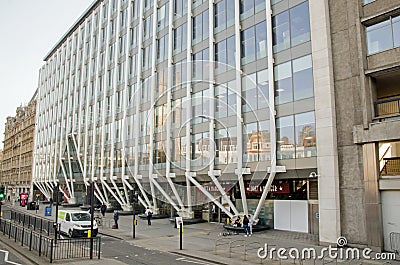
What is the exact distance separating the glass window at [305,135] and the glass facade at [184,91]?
65 mm

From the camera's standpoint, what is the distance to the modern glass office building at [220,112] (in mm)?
21297

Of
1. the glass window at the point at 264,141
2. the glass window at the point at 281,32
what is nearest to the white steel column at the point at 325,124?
the glass window at the point at 281,32

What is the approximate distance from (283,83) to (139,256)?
1449 centimetres

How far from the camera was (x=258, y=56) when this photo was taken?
2539 cm

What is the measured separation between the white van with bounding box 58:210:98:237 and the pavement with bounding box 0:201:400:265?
239 centimetres

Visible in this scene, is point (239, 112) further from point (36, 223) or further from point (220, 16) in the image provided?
point (36, 223)

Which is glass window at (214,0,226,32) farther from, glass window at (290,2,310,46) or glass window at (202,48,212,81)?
glass window at (290,2,310,46)

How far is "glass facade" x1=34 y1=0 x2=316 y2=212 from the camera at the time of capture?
77.0 ft

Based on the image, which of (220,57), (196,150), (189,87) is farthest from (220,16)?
(196,150)

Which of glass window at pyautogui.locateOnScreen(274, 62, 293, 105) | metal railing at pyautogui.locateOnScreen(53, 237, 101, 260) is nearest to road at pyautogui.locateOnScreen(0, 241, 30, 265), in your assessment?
metal railing at pyautogui.locateOnScreen(53, 237, 101, 260)

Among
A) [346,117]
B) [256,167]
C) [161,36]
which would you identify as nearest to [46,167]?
[161,36]

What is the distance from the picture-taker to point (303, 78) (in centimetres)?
2247

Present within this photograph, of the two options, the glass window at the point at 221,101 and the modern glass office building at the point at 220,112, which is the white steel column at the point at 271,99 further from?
the glass window at the point at 221,101

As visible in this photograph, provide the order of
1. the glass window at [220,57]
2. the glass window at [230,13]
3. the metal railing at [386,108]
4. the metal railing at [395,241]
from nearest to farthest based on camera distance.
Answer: the metal railing at [395,241]
the metal railing at [386,108]
the glass window at [230,13]
the glass window at [220,57]
